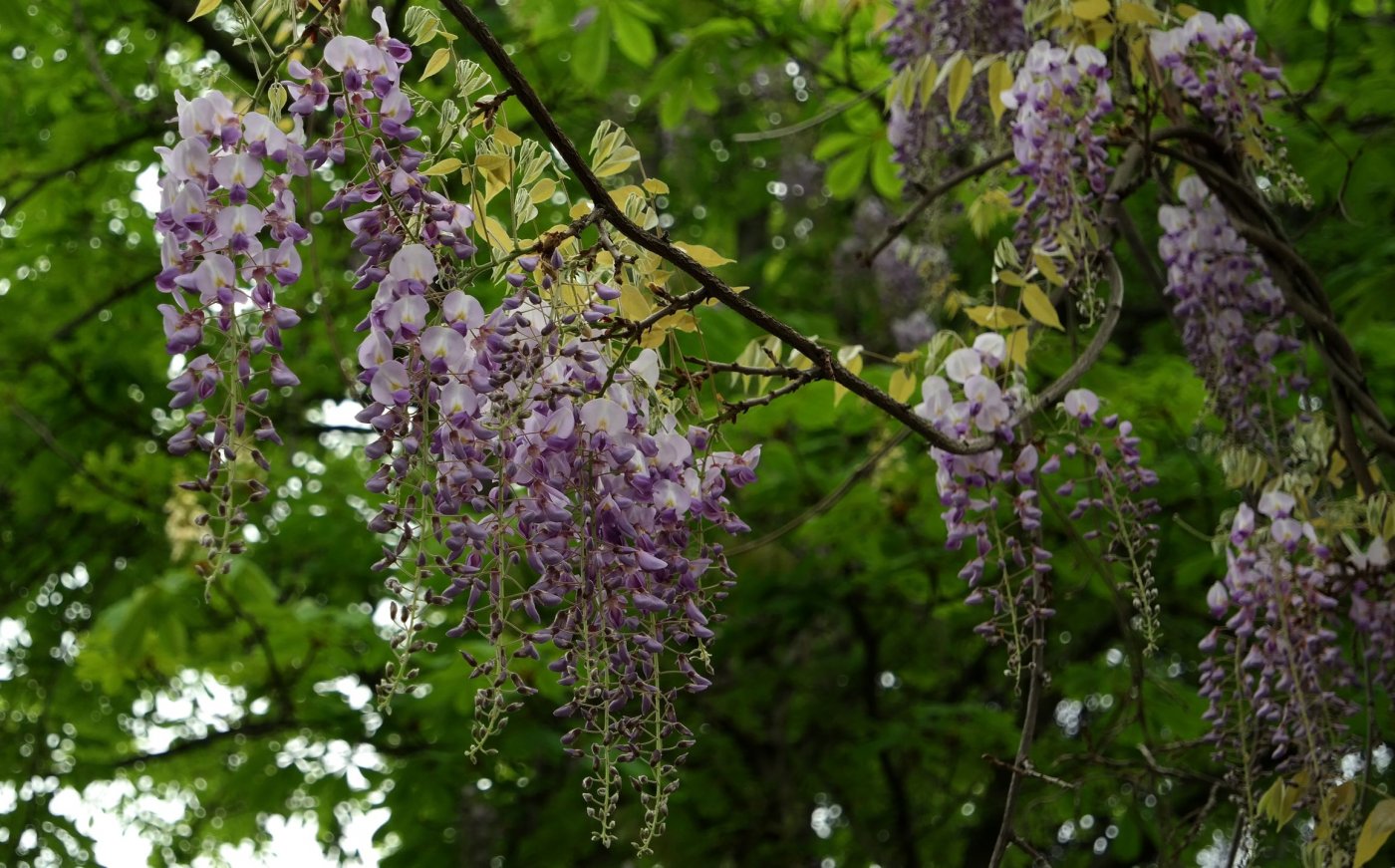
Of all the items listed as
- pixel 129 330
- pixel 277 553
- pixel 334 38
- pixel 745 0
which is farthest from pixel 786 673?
pixel 334 38

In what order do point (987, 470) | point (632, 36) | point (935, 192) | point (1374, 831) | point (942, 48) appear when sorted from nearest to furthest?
1. point (1374, 831)
2. point (987, 470)
3. point (935, 192)
4. point (942, 48)
5. point (632, 36)

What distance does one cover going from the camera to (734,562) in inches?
147

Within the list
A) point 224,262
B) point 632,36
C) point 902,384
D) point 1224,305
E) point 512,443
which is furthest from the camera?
point 632,36

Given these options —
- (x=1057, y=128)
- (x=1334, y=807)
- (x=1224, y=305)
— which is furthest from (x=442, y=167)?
(x=1224, y=305)

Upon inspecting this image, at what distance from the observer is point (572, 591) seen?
125 cm

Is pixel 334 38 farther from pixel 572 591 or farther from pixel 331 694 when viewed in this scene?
pixel 331 694

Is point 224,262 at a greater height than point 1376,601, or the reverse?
point 224,262

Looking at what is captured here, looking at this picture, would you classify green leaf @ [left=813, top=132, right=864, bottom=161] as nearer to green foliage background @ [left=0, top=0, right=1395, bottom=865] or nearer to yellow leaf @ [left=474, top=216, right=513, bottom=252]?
green foliage background @ [left=0, top=0, right=1395, bottom=865]

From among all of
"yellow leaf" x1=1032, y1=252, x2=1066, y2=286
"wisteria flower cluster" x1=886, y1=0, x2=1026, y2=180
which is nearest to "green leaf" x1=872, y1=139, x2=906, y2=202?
"wisteria flower cluster" x1=886, y1=0, x2=1026, y2=180

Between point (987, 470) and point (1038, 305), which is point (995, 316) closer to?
point (1038, 305)

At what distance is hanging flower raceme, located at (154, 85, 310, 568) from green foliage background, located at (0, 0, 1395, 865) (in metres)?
1.98

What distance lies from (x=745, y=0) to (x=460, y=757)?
2345mm

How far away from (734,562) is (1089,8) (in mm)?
2002

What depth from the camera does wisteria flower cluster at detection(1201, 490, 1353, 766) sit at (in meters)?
2.18
